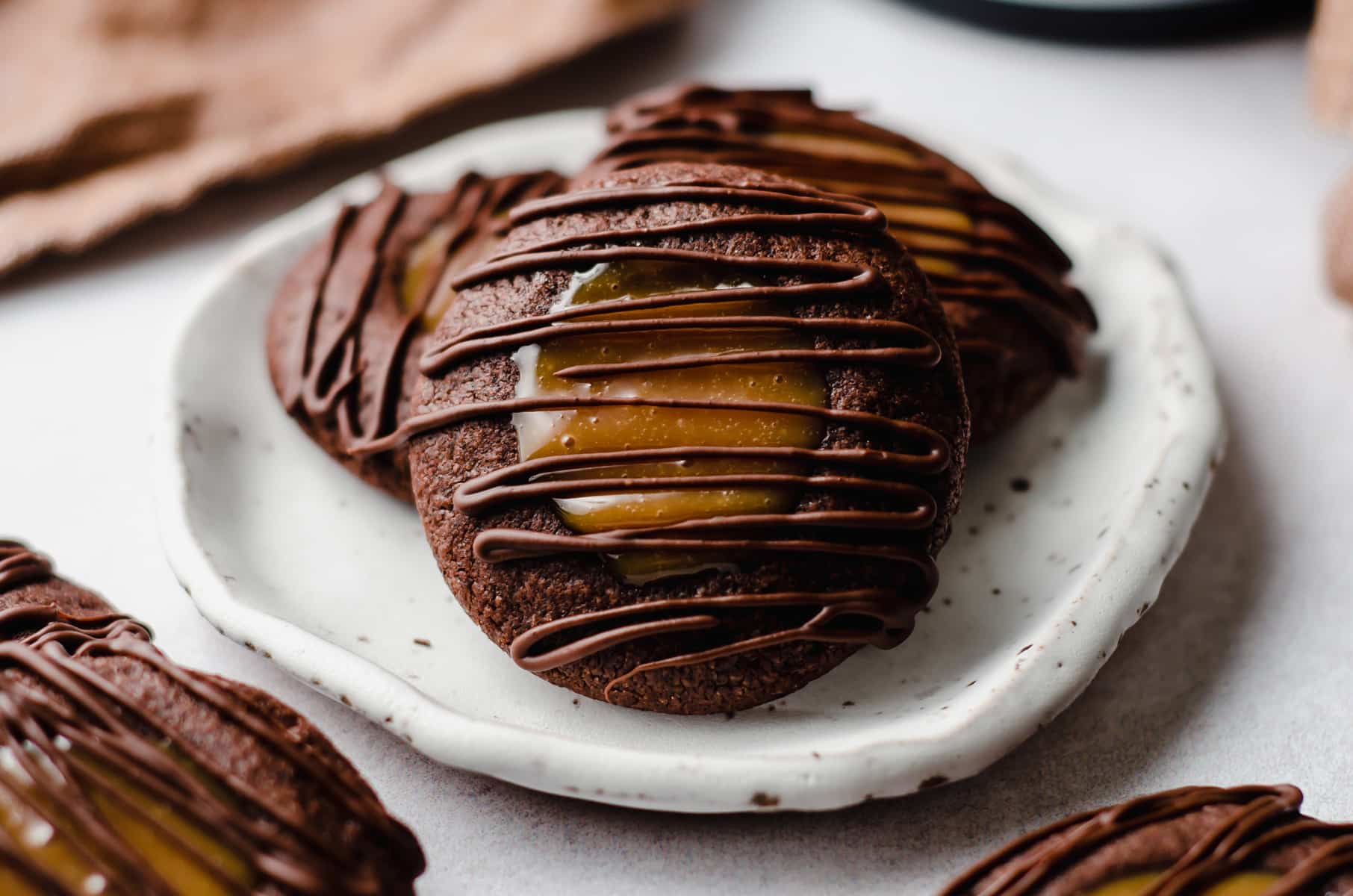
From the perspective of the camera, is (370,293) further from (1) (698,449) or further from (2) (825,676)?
(2) (825,676)

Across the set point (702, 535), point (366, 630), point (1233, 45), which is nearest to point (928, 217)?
point (702, 535)

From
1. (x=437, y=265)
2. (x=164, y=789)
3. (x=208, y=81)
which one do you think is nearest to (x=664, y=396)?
(x=437, y=265)

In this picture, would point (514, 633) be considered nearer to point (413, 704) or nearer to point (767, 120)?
point (413, 704)

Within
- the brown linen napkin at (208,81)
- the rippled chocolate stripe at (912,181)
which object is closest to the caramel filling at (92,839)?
the rippled chocolate stripe at (912,181)

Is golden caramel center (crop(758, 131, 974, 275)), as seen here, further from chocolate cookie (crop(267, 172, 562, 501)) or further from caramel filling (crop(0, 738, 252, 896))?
caramel filling (crop(0, 738, 252, 896))

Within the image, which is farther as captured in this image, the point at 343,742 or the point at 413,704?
the point at 343,742
